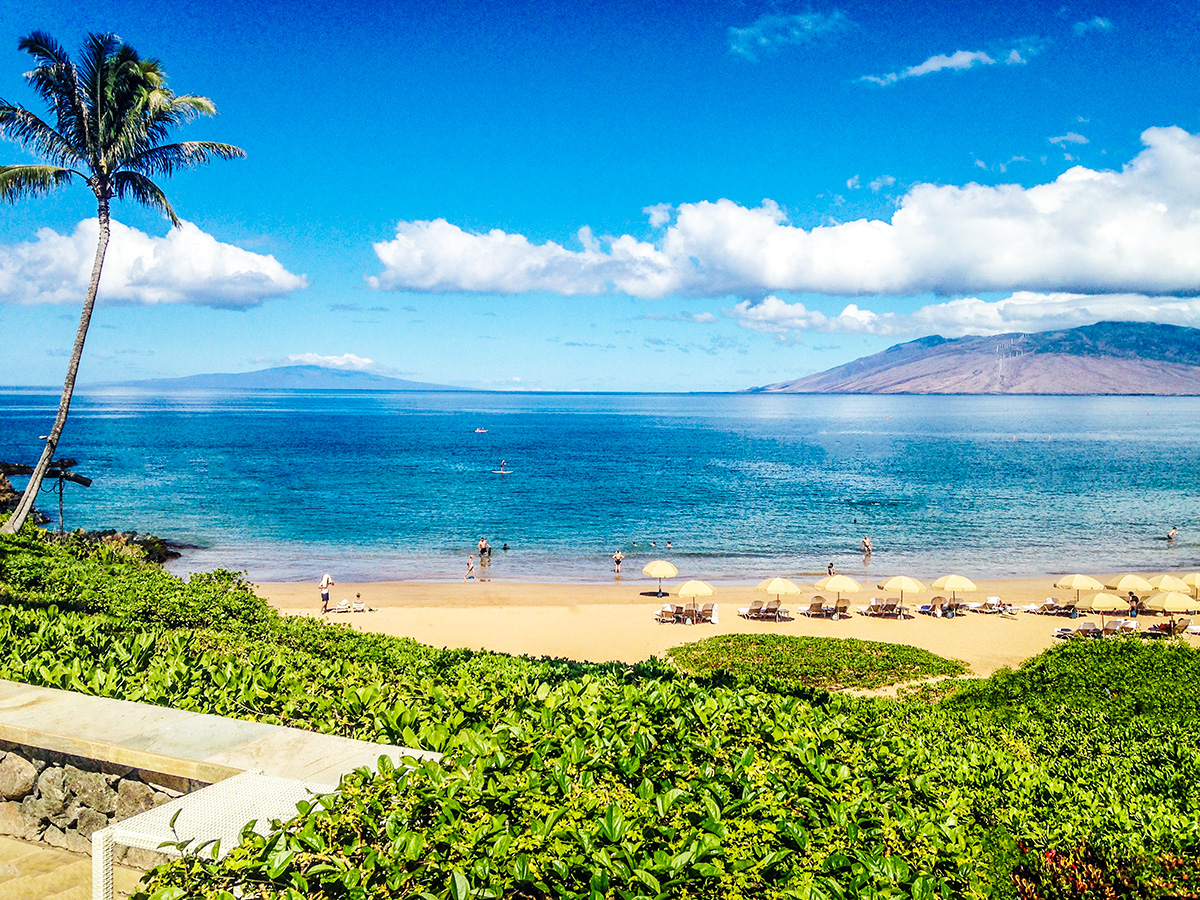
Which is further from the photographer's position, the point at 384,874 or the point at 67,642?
the point at 67,642

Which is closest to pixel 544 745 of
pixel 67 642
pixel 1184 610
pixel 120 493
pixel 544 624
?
pixel 67 642

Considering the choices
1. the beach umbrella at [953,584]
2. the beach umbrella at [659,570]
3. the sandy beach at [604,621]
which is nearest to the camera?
the sandy beach at [604,621]

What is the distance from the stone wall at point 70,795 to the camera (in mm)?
4602

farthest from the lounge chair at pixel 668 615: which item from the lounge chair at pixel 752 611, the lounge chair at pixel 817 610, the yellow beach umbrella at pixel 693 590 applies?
the lounge chair at pixel 817 610

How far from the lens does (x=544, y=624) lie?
25609 millimetres

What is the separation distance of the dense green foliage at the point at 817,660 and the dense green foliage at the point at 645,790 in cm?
857

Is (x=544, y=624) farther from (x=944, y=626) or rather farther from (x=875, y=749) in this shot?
(x=875, y=749)

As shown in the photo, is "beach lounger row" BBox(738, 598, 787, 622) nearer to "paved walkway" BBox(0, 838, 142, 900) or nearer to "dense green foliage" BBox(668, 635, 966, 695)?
"dense green foliage" BBox(668, 635, 966, 695)

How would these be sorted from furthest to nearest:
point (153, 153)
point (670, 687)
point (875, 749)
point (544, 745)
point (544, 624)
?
point (544, 624)
point (153, 153)
point (670, 687)
point (875, 749)
point (544, 745)

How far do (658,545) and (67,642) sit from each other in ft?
131

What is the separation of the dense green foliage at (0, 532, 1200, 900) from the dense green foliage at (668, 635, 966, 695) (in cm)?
857

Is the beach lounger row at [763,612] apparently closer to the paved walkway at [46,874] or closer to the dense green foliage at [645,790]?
the dense green foliage at [645,790]

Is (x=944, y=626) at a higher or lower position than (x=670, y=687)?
lower

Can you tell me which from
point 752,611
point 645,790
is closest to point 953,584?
point 752,611
